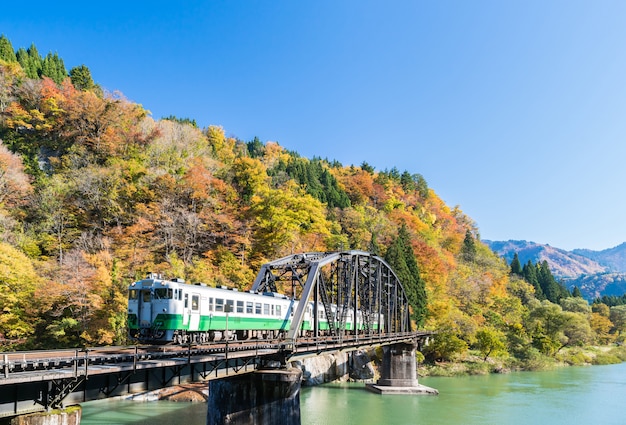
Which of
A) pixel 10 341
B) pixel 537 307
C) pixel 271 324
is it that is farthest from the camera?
pixel 537 307

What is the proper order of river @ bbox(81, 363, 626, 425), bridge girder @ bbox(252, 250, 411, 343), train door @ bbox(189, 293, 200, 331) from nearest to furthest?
train door @ bbox(189, 293, 200, 331) < bridge girder @ bbox(252, 250, 411, 343) < river @ bbox(81, 363, 626, 425)

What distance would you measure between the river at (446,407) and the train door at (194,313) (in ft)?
33.1

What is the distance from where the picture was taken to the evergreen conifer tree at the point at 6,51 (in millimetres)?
69656

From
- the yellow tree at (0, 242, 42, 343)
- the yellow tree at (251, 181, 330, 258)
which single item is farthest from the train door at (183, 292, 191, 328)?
the yellow tree at (251, 181, 330, 258)

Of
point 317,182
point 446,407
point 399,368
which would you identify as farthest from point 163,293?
point 317,182

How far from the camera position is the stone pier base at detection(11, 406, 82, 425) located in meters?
11.4

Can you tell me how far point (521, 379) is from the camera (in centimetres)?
5091

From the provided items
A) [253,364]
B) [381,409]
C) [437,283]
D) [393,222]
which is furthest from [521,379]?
[253,364]

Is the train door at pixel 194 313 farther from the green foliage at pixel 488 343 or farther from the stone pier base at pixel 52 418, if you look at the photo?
the green foliage at pixel 488 343

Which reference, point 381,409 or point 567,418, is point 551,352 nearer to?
point 567,418

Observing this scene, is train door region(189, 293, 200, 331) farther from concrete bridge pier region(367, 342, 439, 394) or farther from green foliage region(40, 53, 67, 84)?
green foliage region(40, 53, 67, 84)

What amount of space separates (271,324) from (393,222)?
50.8m

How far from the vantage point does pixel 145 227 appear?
42.2 meters

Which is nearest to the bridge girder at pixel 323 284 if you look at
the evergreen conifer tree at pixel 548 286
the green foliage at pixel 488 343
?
the green foliage at pixel 488 343
